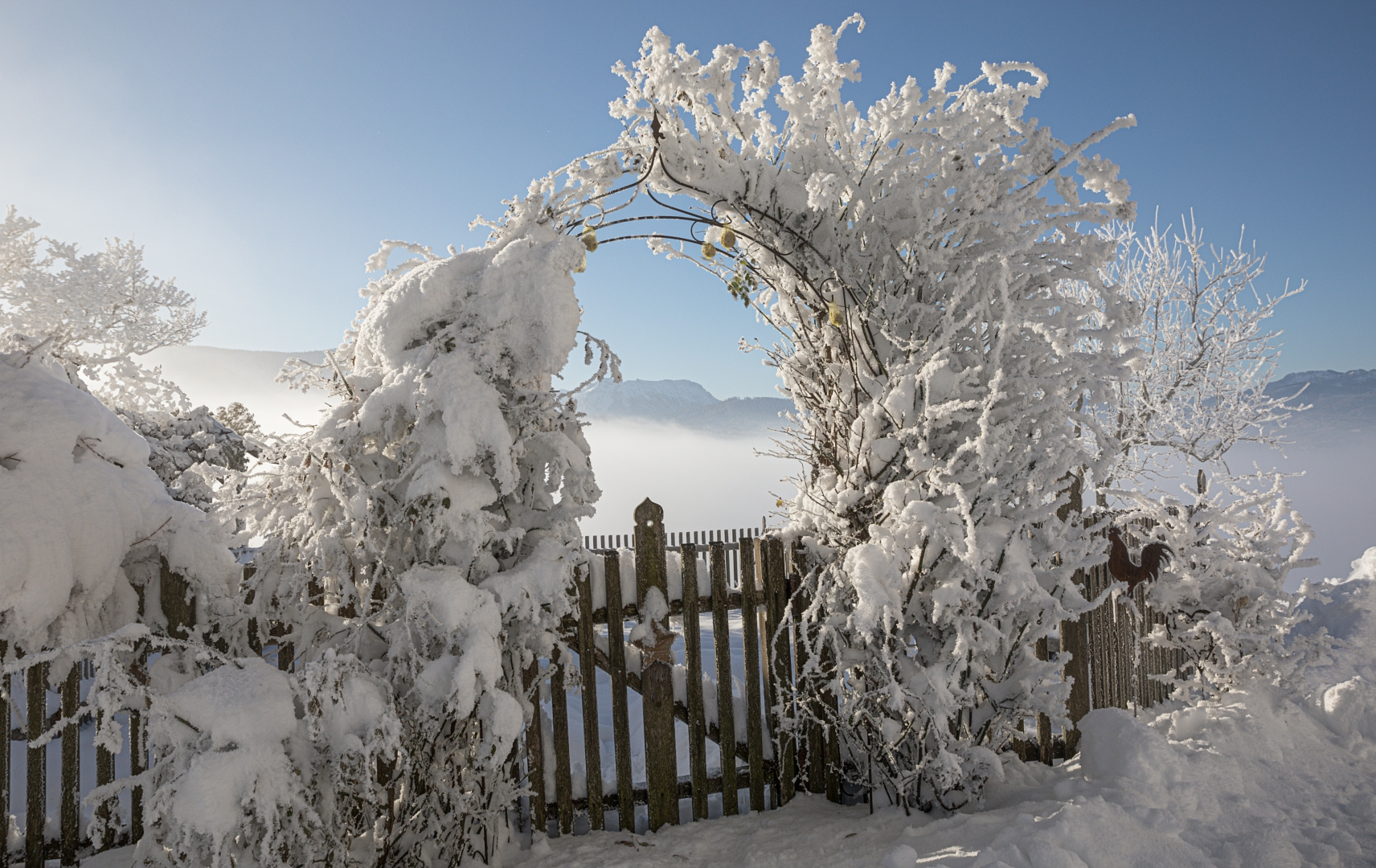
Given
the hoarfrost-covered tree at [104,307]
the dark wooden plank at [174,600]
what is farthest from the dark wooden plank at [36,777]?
the hoarfrost-covered tree at [104,307]

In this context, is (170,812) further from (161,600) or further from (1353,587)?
(1353,587)

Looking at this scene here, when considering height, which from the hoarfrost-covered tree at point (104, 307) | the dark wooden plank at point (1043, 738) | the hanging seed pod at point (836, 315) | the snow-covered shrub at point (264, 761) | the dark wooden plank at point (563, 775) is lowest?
the dark wooden plank at point (1043, 738)

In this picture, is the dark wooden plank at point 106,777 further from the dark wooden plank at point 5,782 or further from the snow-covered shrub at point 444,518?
the snow-covered shrub at point 444,518

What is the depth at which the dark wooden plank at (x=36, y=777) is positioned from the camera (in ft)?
9.26

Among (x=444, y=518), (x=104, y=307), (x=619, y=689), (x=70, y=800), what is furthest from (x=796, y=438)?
(x=104, y=307)

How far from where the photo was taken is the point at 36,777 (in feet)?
9.51

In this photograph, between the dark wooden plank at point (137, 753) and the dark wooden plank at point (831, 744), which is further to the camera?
the dark wooden plank at point (831, 744)

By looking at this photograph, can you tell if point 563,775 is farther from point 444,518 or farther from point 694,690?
point 444,518

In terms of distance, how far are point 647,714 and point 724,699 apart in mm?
388

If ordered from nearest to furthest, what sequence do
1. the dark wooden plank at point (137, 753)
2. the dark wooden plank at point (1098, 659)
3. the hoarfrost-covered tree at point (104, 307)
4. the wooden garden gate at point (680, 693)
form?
the dark wooden plank at point (137, 753), the wooden garden gate at point (680, 693), the dark wooden plank at point (1098, 659), the hoarfrost-covered tree at point (104, 307)

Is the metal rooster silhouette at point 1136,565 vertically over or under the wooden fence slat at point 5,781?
over

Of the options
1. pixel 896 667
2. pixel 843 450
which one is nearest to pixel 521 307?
pixel 843 450

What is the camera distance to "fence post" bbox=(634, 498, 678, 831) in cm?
324

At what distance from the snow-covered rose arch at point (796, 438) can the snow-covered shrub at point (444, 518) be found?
11 mm
